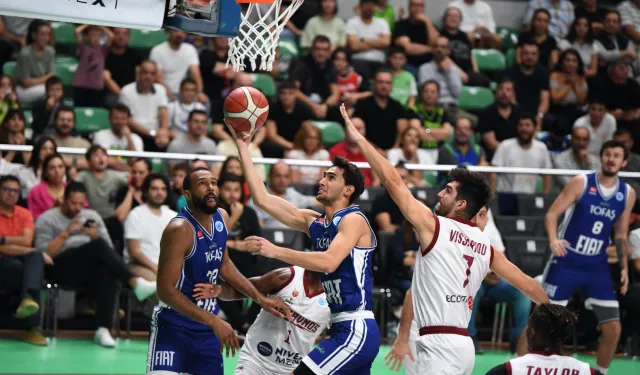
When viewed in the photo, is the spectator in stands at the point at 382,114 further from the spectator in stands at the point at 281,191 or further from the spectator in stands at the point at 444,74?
the spectator in stands at the point at 281,191

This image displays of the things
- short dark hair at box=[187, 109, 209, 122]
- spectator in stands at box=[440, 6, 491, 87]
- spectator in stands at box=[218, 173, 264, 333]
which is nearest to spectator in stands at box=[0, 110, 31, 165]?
short dark hair at box=[187, 109, 209, 122]

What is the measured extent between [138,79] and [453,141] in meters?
4.14

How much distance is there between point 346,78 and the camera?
46.5 ft

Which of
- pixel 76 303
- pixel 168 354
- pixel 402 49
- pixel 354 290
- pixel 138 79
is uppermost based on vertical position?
pixel 402 49

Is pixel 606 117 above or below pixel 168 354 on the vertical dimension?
above

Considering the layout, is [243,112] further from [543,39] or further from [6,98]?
[543,39]

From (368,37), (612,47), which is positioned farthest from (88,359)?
(612,47)

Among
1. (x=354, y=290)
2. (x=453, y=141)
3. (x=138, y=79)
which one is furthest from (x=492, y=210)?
(x=354, y=290)

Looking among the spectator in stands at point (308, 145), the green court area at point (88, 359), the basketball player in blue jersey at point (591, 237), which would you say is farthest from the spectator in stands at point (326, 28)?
the basketball player in blue jersey at point (591, 237)

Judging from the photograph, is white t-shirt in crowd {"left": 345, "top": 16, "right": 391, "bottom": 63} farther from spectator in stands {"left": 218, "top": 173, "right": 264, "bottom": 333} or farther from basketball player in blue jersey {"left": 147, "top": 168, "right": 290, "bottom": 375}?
basketball player in blue jersey {"left": 147, "top": 168, "right": 290, "bottom": 375}

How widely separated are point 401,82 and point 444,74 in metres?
0.70

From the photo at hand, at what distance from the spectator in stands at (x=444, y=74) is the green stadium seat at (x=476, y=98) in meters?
0.28

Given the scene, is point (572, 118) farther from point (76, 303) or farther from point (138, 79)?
point (76, 303)

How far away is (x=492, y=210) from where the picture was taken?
1208 cm
